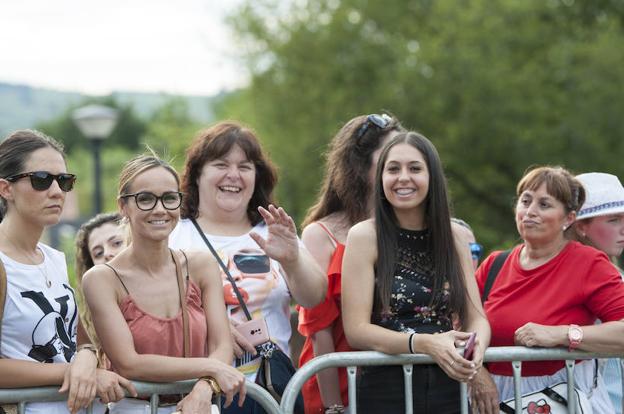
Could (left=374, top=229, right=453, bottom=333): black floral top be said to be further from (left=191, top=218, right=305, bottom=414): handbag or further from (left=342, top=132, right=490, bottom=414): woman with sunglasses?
(left=191, top=218, right=305, bottom=414): handbag

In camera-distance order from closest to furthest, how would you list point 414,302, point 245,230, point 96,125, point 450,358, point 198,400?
point 198,400 → point 450,358 → point 414,302 → point 245,230 → point 96,125

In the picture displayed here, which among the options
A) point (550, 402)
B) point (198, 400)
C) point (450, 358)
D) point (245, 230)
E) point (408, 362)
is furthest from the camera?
point (245, 230)

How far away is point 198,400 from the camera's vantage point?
356cm

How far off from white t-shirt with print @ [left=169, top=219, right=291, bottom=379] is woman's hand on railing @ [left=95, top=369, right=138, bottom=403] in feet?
2.71

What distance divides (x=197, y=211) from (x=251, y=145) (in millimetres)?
437

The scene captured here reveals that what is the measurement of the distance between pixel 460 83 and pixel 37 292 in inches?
698

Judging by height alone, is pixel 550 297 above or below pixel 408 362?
above

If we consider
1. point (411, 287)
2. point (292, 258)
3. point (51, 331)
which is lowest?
point (51, 331)

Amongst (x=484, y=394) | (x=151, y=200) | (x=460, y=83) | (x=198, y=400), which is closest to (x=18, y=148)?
(x=151, y=200)

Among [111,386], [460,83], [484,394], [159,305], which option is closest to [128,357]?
[111,386]

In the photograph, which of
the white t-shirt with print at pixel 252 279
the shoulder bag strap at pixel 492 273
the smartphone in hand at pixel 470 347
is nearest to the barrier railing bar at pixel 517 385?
the smartphone in hand at pixel 470 347

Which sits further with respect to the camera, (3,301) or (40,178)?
(40,178)

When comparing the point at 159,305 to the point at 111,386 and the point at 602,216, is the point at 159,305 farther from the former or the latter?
the point at 602,216

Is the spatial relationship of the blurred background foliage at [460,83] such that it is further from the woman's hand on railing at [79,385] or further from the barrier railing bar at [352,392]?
the woman's hand on railing at [79,385]
